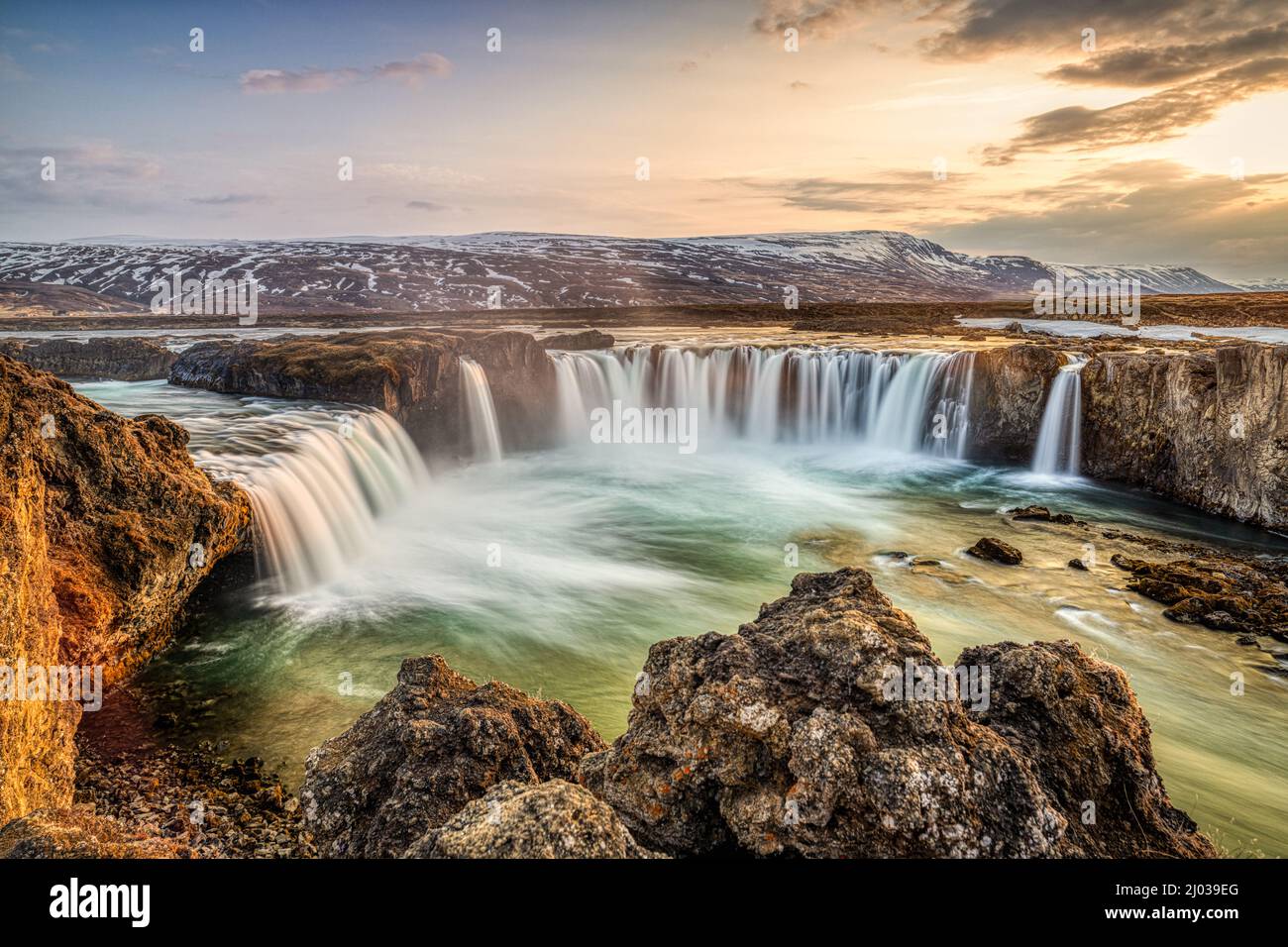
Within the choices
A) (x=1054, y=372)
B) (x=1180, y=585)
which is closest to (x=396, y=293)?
(x=1054, y=372)

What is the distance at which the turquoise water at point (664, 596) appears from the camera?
27.4 ft

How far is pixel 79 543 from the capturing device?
7.56m

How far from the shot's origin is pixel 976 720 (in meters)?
4.11

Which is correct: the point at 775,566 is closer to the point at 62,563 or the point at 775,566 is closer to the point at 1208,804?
the point at 1208,804

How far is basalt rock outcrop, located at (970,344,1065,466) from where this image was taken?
22.5m

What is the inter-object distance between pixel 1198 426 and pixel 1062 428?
14.6 feet

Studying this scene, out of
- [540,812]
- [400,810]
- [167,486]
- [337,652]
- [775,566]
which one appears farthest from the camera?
[775,566]

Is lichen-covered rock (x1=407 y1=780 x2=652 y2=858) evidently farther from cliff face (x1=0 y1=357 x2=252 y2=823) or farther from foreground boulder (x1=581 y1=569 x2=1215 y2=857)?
cliff face (x1=0 y1=357 x2=252 y2=823)

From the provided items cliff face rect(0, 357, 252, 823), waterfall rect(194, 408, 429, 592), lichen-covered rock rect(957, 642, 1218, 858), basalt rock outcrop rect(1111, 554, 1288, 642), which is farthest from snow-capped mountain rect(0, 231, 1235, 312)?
lichen-covered rock rect(957, 642, 1218, 858)

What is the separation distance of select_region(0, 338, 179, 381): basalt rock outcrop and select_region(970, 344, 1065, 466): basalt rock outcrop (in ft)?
106

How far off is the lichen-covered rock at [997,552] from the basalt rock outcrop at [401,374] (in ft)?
57.1

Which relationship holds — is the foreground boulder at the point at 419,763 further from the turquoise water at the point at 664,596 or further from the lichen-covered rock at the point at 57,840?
the turquoise water at the point at 664,596

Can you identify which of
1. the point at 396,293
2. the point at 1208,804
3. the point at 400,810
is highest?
the point at 396,293

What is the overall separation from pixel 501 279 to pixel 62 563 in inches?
5313
